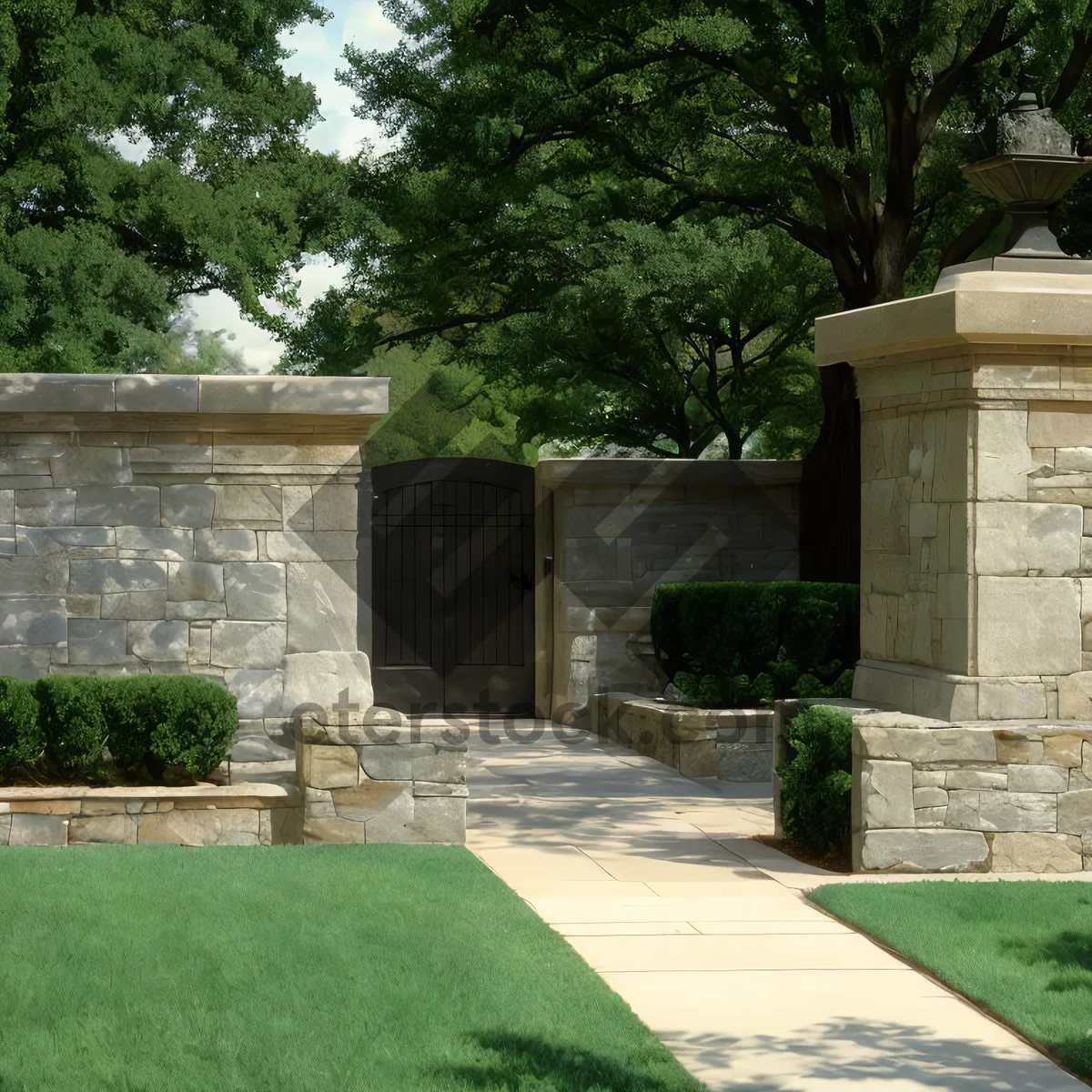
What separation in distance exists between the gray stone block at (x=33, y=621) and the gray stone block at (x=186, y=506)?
0.83 metres

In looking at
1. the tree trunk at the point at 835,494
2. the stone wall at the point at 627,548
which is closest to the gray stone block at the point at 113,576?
the stone wall at the point at 627,548

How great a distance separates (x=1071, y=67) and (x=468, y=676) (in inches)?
322

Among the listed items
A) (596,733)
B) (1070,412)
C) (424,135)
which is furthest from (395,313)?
(1070,412)

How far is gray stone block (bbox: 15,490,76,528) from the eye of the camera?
29.1 ft

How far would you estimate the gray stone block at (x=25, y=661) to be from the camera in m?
8.84

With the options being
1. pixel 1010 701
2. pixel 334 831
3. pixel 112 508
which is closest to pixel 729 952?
pixel 334 831

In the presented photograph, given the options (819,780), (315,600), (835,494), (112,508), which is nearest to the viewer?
(819,780)

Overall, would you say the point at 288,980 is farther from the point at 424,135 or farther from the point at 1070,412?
the point at 424,135

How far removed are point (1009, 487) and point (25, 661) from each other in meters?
5.87

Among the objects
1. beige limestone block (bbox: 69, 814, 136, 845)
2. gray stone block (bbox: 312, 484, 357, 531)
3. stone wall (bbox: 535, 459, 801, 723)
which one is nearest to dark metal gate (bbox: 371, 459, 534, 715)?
stone wall (bbox: 535, 459, 801, 723)

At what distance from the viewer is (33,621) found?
29.1 feet

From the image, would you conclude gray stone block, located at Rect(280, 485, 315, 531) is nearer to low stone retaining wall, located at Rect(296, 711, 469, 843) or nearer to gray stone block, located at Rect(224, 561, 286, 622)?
gray stone block, located at Rect(224, 561, 286, 622)

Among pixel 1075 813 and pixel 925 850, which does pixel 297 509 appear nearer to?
pixel 925 850

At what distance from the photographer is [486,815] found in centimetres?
908
